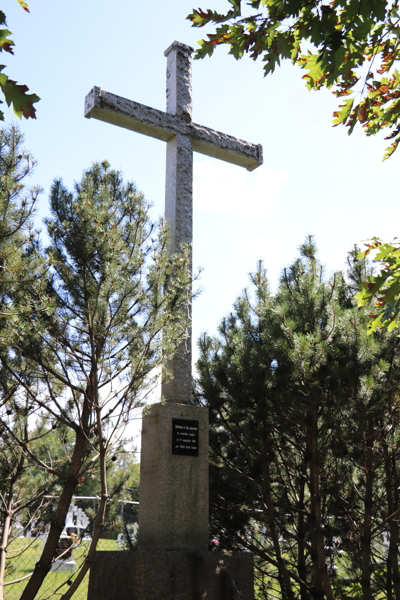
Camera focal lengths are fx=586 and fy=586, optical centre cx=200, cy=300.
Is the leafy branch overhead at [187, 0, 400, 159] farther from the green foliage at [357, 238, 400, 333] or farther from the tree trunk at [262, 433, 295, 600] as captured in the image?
the tree trunk at [262, 433, 295, 600]

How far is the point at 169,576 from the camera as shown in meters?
4.12

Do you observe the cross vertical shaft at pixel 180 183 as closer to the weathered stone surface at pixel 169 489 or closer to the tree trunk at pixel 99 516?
the weathered stone surface at pixel 169 489

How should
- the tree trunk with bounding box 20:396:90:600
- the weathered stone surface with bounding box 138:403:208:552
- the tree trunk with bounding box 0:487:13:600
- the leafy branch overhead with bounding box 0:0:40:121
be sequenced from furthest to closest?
the tree trunk with bounding box 0:487:13:600, the tree trunk with bounding box 20:396:90:600, the weathered stone surface with bounding box 138:403:208:552, the leafy branch overhead with bounding box 0:0:40:121

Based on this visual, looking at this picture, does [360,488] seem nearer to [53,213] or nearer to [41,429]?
[41,429]

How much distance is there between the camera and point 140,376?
4500 millimetres

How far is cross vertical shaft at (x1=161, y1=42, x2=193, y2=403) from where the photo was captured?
499cm

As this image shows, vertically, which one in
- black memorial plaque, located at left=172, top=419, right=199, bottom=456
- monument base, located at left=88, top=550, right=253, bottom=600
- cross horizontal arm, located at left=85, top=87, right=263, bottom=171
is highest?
cross horizontal arm, located at left=85, top=87, right=263, bottom=171

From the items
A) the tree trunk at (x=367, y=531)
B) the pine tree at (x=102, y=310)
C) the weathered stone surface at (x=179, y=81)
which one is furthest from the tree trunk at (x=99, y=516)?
the weathered stone surface at (x=179, y=81)

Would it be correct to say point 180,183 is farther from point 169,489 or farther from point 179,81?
point 169,489

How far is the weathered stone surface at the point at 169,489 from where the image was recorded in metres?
4.46

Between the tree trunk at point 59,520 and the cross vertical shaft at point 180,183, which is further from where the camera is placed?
the cross vertical shaft at point 180,183

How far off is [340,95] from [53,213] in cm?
254

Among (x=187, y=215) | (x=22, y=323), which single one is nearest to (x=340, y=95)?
(x=187, y=215)

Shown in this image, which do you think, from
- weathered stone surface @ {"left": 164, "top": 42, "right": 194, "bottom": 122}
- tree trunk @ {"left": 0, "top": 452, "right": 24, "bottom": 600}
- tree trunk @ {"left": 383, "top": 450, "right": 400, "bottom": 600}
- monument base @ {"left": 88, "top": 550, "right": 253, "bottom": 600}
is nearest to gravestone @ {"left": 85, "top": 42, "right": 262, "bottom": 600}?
monument base @ {"left": 88, "top": 550, "right": 253, "bottom": 600}
